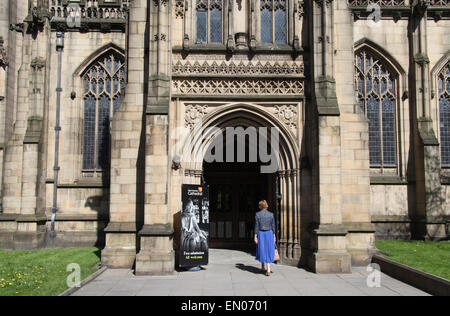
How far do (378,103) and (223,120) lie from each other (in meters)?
8.94

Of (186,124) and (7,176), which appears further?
(7,176)

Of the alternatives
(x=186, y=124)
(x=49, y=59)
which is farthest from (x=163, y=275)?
(x=49, y=59)

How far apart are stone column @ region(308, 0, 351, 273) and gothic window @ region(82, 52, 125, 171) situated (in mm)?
9614

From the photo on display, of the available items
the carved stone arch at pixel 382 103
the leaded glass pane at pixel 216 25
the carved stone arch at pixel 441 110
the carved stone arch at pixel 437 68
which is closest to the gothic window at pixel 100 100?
the leaded glass pane at pixel 216 25

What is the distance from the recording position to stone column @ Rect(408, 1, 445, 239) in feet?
50.9

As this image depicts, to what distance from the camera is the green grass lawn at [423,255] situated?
9.29 meters

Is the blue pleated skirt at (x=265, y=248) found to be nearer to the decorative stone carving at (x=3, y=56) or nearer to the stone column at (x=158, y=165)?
the stone column at (x=158, y=165)

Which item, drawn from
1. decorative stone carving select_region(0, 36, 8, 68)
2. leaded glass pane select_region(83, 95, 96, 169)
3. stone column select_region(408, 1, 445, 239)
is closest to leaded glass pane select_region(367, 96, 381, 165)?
stone column select_region(408, 1, 445, 239)

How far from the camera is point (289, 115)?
1195 cm

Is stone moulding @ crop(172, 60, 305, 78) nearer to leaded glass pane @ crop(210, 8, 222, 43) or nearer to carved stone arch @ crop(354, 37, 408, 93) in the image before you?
leaded glass pane @ crop(210, 8, 222, 43)

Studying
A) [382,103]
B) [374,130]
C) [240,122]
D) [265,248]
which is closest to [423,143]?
[374,130]

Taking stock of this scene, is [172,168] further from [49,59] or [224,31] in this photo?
[49,59]

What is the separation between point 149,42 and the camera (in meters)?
11.5

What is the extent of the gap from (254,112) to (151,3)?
447 centimetres
